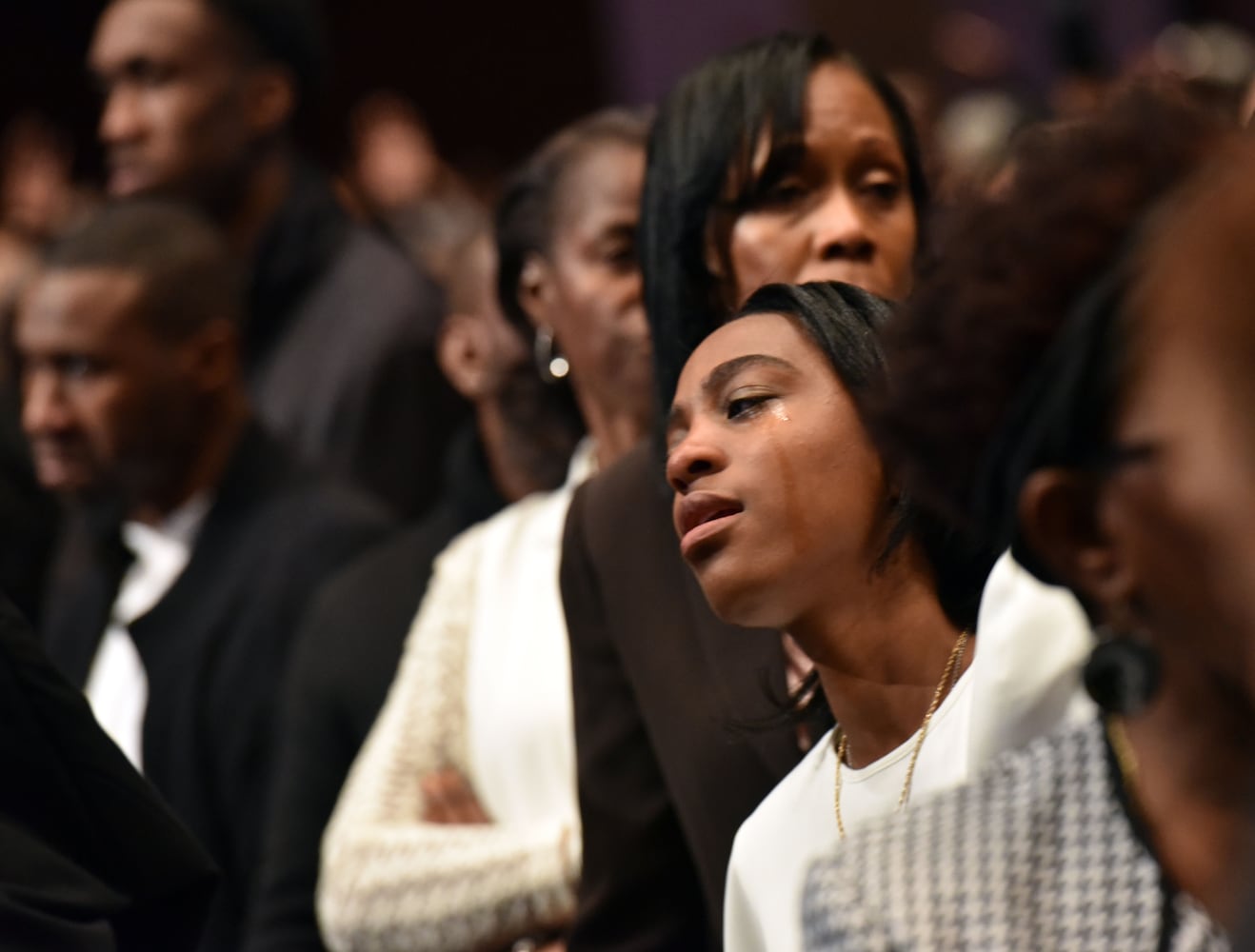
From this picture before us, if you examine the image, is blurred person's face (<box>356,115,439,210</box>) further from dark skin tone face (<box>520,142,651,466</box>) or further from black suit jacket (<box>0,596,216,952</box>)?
black suit jacket (<box>0,596,216,952</box>)

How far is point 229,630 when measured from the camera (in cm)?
385

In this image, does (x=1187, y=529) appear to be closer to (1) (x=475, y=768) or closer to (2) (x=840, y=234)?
(2) (x=840, y=234)

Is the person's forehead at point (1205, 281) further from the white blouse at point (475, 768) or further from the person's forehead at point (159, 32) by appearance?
the person's forehead at point (159, 32)

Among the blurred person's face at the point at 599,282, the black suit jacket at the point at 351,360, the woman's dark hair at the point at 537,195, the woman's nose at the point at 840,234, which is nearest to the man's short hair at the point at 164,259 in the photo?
the black suit jacket at the point at 351,360

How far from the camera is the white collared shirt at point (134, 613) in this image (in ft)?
12.5

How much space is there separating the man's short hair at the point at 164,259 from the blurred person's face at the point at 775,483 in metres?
2.37

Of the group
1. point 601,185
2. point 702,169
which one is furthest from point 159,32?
point 702,169

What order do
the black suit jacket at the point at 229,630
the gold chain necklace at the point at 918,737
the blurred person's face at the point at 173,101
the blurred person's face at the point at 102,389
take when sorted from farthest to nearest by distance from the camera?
the blurred person's face at the point at 173,101 → the blurred person's face at the point at 102,389 → the black suit jacket at the point at 229,630 → the gold chain necklace at the point at 918,737

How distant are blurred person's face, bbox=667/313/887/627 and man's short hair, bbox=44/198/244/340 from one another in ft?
7.79

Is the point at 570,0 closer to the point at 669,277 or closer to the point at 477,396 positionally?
the point at 477,396

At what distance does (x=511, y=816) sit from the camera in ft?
10.1

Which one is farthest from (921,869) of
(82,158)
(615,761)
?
(82,158)

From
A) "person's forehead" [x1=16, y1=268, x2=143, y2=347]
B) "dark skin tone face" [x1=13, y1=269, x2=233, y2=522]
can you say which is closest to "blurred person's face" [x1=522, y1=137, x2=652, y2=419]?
"dark skin tone face" [x1=13, y1=269, x2=233, y2=522]

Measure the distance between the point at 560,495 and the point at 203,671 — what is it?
0.83 m
